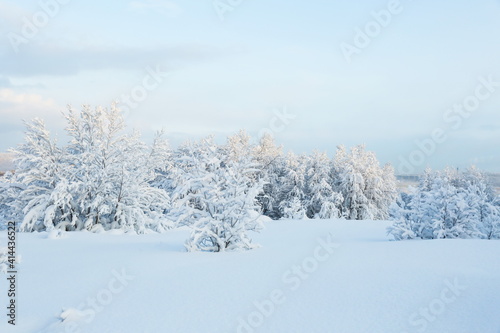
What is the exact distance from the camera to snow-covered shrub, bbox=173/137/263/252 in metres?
8.12

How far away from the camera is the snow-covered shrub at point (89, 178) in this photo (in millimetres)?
14242

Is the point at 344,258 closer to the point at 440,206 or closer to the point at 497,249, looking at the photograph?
the point at 497,249

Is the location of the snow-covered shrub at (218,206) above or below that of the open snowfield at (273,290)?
above

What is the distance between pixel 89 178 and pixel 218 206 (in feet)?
27.8

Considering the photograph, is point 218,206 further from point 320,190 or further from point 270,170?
point 270,170

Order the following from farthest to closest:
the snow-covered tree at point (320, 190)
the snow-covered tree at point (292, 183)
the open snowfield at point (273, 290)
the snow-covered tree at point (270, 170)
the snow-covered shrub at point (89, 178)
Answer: the snow-covered tree at point (270, 170) < the snow-covered tree at point (292, 183) < the snow-covered tree at point (320, 190) < the snow-covered shrub at point (89, 178) < the open snowfield at point (273, 290)

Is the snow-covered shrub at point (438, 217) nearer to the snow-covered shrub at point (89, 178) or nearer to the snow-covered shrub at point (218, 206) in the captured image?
the snow-covered shrub at point (218, 206)

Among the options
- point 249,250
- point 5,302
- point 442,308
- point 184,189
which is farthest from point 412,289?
point 5,302

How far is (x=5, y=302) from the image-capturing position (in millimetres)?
5719

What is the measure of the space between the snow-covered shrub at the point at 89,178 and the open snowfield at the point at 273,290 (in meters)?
6.75

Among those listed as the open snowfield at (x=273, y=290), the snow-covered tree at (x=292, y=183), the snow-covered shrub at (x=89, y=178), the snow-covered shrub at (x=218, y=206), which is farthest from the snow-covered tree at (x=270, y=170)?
the open snowfield at (x=273, y=290)

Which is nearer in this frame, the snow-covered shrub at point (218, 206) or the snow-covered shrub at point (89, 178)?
the snow-covered shrub at point (218, 206)

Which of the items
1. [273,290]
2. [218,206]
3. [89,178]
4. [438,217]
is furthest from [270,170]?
[273,290]

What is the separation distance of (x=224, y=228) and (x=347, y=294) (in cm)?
396
